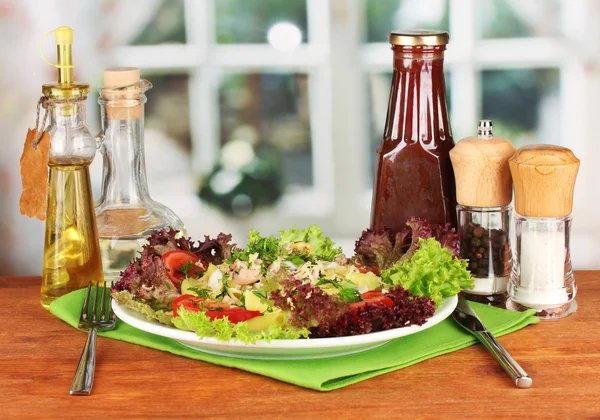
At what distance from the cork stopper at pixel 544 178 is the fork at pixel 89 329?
1.85ft

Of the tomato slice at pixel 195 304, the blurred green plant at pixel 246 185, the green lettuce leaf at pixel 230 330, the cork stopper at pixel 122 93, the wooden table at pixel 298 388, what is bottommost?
the wooden table at pixel 298 388

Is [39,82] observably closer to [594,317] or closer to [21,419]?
[21,419]

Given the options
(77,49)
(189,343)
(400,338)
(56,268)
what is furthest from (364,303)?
(77,49)

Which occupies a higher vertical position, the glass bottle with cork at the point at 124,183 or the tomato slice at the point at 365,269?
the glass bottle with cork at the point at 124,183

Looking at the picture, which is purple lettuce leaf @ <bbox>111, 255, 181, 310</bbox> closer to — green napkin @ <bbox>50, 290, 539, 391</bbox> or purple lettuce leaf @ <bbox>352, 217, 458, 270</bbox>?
green napkin @ <bbox>50, 290, 539, 391</bbox>

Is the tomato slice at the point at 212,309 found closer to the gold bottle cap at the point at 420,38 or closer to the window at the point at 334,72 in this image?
the gold bottle cap at the point at 420,38

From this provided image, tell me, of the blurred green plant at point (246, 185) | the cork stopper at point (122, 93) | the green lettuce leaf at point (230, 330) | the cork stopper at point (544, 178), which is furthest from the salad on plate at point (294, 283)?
the blurred green plant at point (246, 185)

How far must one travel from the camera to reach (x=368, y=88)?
5.57 feet

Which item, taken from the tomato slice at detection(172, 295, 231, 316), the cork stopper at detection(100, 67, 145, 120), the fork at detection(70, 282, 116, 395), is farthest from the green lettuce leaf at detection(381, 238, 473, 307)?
the cork stopper at detection(100, 67, 145, 120)

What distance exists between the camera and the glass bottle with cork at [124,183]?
4.60ft

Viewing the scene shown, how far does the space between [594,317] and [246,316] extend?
50 cm

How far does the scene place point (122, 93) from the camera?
4.58 ft

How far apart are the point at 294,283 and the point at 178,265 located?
0.77 ft

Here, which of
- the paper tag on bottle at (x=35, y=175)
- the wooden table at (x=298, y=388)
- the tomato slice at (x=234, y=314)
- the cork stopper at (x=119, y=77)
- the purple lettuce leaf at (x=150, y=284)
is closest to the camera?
the wooden table at (x=298, y=388)
